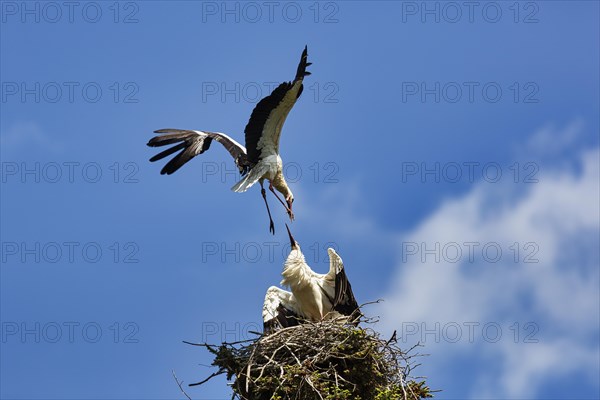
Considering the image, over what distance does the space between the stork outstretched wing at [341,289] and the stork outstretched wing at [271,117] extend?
1357 mm

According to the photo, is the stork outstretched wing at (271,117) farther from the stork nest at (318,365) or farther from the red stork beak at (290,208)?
the stork nest at (318,365)

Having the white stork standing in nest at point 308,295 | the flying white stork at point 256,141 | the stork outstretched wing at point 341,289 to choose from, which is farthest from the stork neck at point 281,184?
the stork outstretched wing at point 341,289

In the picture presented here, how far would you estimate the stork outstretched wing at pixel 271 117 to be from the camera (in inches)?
445

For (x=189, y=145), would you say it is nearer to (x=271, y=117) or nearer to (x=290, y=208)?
(x=271, y=117)

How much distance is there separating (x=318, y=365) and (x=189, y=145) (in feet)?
9.59

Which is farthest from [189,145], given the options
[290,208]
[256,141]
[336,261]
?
[336,261]

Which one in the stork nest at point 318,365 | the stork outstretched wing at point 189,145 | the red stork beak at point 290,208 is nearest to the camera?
the stork nest at point 318,365

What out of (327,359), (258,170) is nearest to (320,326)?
(327,359)

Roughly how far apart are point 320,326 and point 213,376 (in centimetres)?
120

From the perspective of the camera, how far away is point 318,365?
34.1 ft

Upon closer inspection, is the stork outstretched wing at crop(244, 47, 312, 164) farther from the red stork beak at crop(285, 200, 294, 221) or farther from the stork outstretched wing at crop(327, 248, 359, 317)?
the stork outstretched wing at crop(327, 248, 359, 317)

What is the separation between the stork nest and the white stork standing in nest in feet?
3.14

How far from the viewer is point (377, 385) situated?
1041 centimetres

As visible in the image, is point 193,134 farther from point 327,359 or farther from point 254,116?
point 327,359
